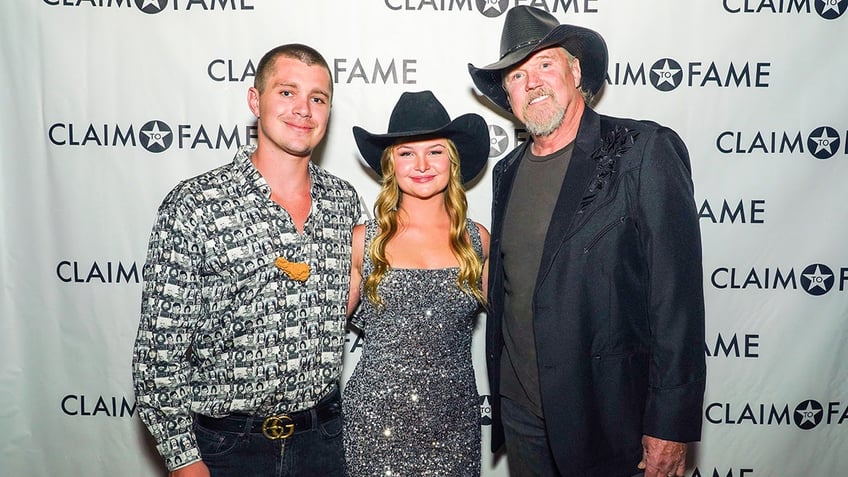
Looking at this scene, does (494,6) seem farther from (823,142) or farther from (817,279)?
(817,279)

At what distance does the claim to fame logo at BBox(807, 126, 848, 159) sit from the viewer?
8.80ft

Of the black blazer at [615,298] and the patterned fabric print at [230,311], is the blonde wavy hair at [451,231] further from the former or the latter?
the black blazer at [615,298]

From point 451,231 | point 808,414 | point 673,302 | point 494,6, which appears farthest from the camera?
point 808,414

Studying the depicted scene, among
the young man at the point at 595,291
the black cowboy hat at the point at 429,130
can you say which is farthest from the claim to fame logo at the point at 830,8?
the black cowboy hat at the point at 429,130

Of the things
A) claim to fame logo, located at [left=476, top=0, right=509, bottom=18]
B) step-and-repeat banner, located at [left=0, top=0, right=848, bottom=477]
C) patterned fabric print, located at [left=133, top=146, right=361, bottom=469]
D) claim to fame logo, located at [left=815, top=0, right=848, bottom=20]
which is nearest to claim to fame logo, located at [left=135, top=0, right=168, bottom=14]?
step-and-repeat banner, located at [left=0, top=0, right=848, bottom=477]

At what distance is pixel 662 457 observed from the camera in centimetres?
178

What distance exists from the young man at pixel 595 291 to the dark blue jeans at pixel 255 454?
699 millimetres

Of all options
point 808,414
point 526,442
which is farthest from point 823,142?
point 526,442

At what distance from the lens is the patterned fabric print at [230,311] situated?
5.84ft

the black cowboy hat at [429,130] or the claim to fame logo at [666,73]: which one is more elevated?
the claim to fame logo at [666,73]

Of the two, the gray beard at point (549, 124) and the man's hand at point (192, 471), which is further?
the gray beard at point (549, 124)

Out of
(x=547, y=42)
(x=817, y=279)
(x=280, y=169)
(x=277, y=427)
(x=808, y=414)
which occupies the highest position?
(x=547, y=42)

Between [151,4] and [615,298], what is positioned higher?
[151,4]

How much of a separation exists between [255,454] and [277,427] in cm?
10
